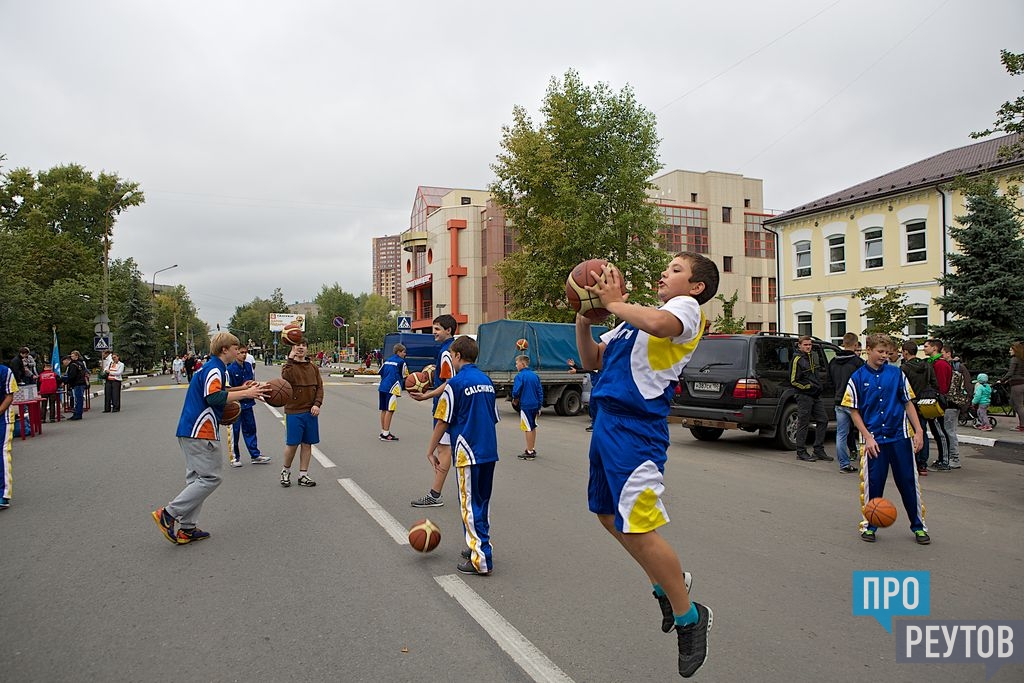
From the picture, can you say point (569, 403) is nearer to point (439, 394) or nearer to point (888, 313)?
point (888, 313)

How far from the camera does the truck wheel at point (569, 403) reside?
20.3m

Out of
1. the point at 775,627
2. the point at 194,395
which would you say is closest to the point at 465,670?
the point at 775,627

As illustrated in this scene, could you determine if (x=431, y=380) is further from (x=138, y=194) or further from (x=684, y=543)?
(x=138, y=194)

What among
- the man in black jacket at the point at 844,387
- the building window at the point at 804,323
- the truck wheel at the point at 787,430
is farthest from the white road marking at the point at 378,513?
the building window at the point at 804,323

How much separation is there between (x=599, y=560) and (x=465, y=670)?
212cm

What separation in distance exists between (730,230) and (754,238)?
9.40 ft

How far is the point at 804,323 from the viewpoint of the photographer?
1377 inches

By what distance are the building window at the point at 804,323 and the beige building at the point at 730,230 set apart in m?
25.3

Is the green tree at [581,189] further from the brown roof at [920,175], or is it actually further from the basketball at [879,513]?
the basketball at [879,513]

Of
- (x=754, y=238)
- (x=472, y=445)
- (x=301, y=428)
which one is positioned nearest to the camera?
(x=472, y=445)

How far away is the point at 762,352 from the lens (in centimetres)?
1208

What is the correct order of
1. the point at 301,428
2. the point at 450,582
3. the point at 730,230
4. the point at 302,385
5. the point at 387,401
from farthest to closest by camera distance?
the point at 730,230 → the point at 387,401 → the point at 302,385 → the point at 301,428 → the point at 450,582

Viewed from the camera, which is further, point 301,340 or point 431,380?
point 301,340

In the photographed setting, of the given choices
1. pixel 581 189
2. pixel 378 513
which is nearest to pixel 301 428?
pixel 378 513
